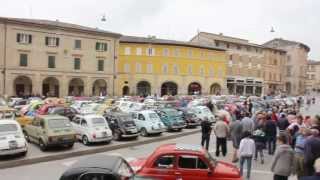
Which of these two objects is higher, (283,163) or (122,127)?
(283,163)

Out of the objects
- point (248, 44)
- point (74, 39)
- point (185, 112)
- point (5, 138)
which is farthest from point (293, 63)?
point (5, 138)

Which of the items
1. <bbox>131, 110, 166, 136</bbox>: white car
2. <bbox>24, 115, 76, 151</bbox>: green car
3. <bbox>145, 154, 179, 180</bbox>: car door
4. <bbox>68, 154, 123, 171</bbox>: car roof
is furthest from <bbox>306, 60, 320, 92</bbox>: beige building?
<bbox>68, 154, 123, 171</bbox>: car roof

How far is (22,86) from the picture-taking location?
5450 centimetres

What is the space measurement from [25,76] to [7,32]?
6250 millimetres

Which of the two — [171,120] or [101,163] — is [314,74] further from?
[101,163]

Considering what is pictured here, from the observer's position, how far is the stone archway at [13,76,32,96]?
53.6 m

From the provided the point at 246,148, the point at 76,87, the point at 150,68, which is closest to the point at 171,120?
the point at 246,148

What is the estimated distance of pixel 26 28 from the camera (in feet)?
172

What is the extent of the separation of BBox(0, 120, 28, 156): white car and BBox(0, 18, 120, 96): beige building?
1448 inches

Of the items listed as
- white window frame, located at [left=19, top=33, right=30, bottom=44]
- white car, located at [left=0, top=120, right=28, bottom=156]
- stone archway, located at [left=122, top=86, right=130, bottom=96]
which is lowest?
white car, located at [left=0, top=120, right=28, bottom=156]

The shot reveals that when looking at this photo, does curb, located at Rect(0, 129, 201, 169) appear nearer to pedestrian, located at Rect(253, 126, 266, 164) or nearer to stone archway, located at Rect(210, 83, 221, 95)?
pedestrian, located at Rect(253, 126, 266, 164)

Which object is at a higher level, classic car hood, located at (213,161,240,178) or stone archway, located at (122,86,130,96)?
stone archway, located at (122,86,130,96)

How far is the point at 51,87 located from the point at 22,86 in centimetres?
425

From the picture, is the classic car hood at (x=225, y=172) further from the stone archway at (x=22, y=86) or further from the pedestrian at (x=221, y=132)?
the stone archway at (x=22, y=86)
